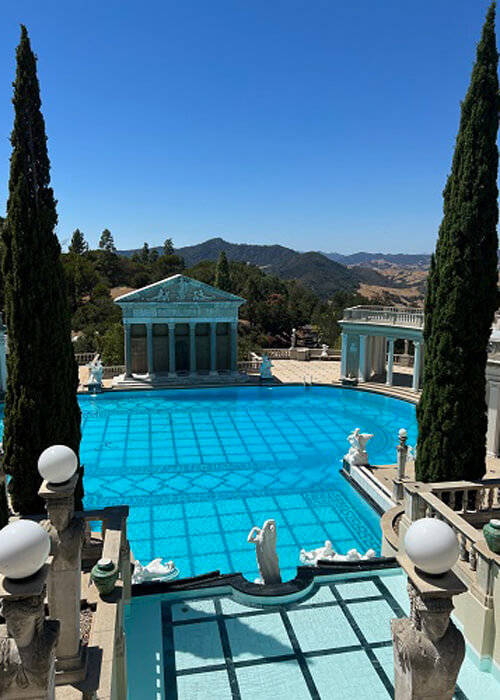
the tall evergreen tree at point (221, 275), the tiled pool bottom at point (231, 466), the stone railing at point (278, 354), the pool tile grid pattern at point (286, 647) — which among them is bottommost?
the tiled pool bottom at point (231, 466)

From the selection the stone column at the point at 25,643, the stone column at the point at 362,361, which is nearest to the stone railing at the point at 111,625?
the stone column at the point at 25,643

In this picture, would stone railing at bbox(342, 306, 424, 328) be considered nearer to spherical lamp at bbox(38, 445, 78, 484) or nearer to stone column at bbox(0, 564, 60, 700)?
spherical lamp at bbox(38, 445, 78, 484)

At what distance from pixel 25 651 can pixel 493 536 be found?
5.96 metres

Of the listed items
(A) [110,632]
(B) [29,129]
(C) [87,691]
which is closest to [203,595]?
(A) [110,632]

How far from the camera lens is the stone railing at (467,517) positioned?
7.21 m

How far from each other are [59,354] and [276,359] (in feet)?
103

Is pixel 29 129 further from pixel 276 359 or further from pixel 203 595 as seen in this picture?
pixel 276 359

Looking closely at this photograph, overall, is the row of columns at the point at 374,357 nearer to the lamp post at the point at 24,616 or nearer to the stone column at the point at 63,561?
the stone column at the point at 63,561

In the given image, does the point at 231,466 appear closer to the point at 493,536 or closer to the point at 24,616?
the point at 493,536

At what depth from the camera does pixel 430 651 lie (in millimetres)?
3924

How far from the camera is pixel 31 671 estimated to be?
140 inches

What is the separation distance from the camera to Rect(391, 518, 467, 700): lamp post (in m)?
3.79

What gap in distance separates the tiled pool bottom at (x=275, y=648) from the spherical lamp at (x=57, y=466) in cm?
331

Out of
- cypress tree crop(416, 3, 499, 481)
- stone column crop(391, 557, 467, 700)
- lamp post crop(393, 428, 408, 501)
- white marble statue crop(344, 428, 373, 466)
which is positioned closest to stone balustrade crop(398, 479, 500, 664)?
cypress tree crop(416, 3, 499, 481)
